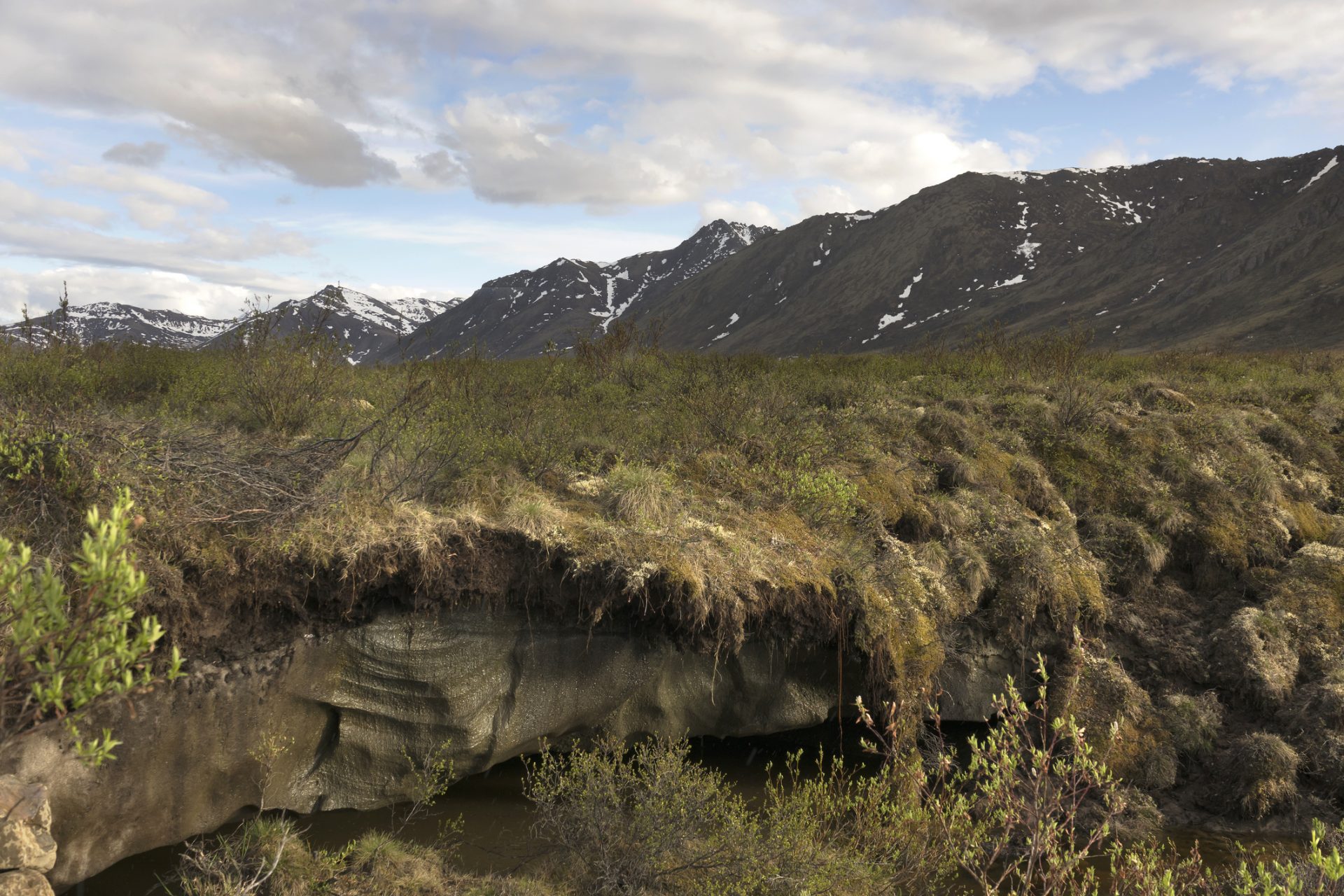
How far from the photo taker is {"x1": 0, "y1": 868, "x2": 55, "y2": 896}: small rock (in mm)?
5160

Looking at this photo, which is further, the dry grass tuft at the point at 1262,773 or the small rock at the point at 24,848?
the dry grass tuft at the point at 1262,773

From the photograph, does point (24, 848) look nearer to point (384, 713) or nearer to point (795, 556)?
point (384, 713)

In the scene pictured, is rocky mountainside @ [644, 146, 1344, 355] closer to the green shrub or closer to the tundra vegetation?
the tundra vegetation

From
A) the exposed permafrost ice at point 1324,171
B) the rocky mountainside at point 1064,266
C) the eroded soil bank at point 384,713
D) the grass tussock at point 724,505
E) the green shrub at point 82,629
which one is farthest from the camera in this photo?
the exposed permafrost ice at point 1324,171

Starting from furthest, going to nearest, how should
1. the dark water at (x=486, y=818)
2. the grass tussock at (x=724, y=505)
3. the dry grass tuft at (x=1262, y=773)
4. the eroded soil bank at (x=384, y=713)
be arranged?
the dry grass tuft at (x=1262, y=773), the grass tussock at (x=724, y=505), the dark water at (x=486, y=818), the eroded soil bank at (x=384, y=713)

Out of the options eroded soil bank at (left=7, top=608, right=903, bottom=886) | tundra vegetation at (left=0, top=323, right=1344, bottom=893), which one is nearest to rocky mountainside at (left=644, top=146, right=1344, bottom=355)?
tundra vegetation at (left=0, top=323, right=1344, bottom=893)

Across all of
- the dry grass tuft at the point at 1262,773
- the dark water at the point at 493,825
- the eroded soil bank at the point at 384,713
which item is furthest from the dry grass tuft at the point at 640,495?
the dry grass tuft at the point at 1262,773

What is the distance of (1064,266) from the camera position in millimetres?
108125

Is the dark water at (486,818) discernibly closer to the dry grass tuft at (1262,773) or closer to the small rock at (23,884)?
the small rock at (23,884)

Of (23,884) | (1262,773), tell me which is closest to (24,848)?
(23,884)

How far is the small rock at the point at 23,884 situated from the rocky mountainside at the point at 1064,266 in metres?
62.4

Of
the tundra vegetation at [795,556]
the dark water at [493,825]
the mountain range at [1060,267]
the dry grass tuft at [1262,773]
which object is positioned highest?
the mountain range at [1060,267]

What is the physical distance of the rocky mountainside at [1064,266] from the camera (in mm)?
75938

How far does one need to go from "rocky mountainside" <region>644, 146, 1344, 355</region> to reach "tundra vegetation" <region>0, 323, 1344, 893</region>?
2074 inches
